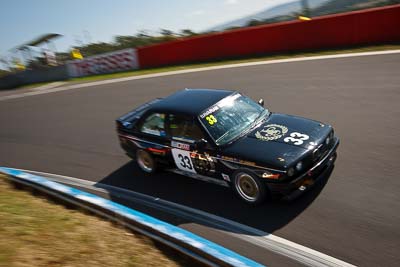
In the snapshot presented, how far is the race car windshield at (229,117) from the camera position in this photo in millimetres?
6257

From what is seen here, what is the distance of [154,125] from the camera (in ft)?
23.5

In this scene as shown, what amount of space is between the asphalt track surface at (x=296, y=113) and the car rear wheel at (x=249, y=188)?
0.17 m

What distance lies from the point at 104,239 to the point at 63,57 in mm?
26475

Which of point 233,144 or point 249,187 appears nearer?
point 249,187

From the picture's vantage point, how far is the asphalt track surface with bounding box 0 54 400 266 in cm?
506

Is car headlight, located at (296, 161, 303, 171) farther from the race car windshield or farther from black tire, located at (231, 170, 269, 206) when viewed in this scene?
the race car windshield

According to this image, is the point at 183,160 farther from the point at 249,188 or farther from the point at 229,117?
the point at 249,188

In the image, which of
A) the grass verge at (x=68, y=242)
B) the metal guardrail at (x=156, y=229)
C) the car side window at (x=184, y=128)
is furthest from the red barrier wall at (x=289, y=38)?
the grass verge at (x=68, y=242)

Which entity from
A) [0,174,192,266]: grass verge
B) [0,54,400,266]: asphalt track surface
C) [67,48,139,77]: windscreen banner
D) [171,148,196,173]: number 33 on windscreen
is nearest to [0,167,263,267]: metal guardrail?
[0,174,192,266]: grass verge

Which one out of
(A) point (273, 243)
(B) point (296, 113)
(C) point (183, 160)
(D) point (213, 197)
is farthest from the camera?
(B) point (296, 113)

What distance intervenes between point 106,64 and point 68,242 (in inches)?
765

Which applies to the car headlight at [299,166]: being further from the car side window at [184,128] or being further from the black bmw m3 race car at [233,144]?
the car side window at [184,128]

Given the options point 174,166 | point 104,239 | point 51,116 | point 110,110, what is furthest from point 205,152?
point 51,116

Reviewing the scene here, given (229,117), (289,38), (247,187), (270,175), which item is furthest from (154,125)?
(289,38)
